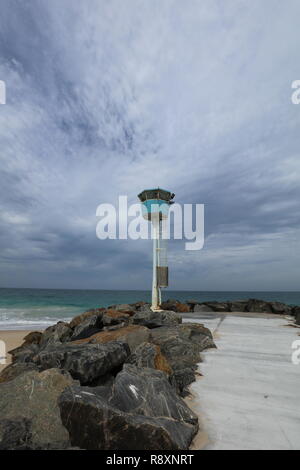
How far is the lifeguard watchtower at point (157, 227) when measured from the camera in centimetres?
1498

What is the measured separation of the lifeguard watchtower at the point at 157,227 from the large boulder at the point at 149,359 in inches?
403

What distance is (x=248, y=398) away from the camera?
3912mm

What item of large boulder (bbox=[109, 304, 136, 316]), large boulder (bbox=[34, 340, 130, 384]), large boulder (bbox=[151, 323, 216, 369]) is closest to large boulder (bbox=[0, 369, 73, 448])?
large boulder (bbox=[34, 340, 130, 384])

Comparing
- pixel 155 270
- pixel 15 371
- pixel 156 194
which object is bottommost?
pixel 15 371

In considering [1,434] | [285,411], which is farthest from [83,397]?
[285,411]

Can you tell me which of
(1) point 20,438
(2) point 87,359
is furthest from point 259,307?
(1) point 20,438

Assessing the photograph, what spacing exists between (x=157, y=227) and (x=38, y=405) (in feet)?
41.2

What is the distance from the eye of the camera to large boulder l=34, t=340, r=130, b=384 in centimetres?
390

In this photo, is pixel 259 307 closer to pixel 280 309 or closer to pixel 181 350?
pixel 280 309

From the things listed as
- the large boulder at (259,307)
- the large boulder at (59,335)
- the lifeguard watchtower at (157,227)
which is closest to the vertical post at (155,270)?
the lifeguard watchtower at (157,227)

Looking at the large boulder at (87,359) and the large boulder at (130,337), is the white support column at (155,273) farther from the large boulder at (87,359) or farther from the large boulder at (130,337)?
the large boulder at (87,359)
